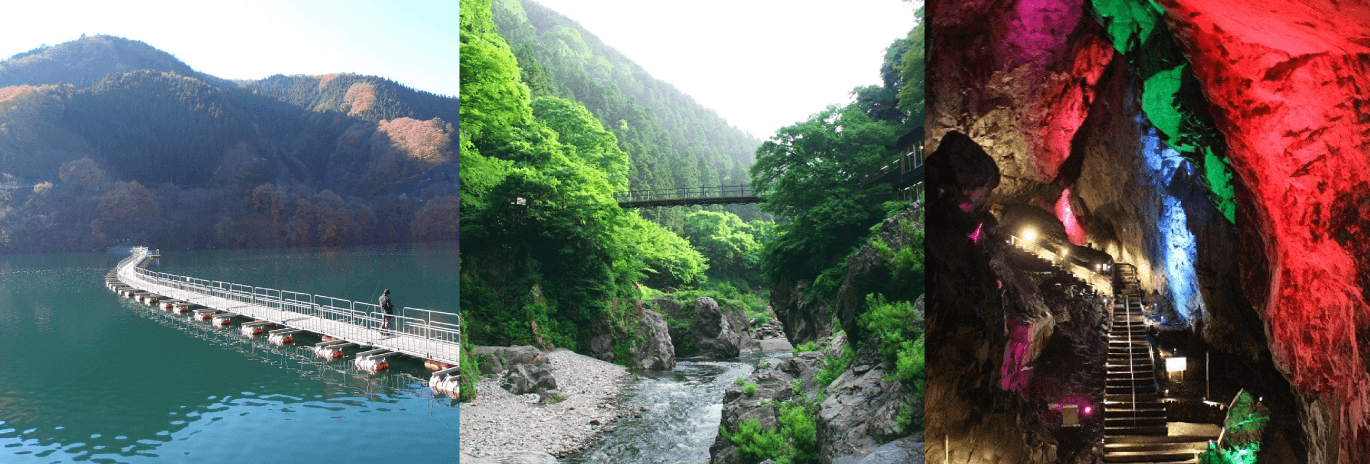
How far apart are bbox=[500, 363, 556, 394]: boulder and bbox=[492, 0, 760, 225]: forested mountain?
921 millimetres

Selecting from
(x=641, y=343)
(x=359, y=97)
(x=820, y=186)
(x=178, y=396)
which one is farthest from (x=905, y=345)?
(x=359, y=97)

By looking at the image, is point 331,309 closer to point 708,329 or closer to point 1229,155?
point 708,329

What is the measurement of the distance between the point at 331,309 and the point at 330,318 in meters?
3.08

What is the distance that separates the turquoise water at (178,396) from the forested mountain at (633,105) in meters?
11.8

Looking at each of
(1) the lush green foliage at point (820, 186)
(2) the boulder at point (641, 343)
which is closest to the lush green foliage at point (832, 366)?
(1) the lush green foliage at point (820, 186)

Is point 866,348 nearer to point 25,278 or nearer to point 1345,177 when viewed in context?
point 1345,177

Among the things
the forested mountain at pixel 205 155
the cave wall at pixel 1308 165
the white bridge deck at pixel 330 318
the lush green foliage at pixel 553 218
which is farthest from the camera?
the forested mountain at pixel 205 155

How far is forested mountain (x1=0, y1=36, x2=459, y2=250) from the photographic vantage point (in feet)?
92.9

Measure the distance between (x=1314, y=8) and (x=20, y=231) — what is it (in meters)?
37.0

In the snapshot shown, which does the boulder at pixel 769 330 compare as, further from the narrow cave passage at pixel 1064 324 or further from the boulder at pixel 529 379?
the boulder at pixel 529 379

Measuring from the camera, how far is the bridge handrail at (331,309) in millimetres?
13750

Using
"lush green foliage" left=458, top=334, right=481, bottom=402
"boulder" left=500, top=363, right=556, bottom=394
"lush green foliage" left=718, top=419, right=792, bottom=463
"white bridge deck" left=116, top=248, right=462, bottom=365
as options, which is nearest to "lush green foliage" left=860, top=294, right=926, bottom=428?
"lush green foliage" left=718, top=419, right=792, bottom=463

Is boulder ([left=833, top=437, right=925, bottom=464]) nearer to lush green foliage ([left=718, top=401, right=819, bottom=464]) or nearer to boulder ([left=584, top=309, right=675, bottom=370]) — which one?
lush green foliage ([left=718, top=401, right=819, bottom=464])

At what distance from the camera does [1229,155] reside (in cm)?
241
